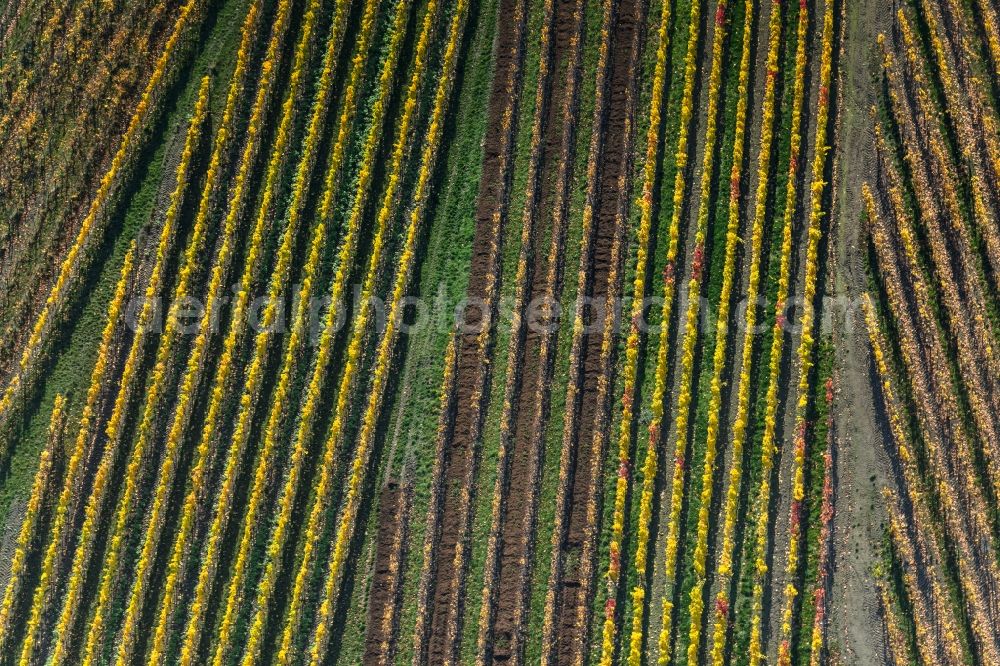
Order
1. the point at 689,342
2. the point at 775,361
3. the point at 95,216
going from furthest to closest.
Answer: the point at 95,216 < the point at 689,342 < the point at 775,361

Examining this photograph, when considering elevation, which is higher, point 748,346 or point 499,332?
point 748,346

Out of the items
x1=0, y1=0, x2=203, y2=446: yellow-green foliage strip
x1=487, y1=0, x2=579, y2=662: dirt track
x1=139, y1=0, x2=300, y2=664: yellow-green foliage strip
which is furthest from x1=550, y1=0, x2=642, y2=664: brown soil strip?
x1=0, y1=0, x2=203, y2=446: yellow-green foliage strip

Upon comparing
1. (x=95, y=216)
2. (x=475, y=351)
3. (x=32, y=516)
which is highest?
(x=95, y=216)

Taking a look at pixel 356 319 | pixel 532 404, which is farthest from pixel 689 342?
pixel 356 319

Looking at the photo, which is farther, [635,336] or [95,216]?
[95,216]

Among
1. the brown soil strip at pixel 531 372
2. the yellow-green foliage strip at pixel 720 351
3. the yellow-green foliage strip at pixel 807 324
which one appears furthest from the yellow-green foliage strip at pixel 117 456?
the yellow-green foliage strip at pixel 807 324

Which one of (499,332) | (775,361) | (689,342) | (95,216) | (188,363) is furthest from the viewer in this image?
(95,216)

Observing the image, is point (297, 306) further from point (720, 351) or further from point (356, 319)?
point (720, 351)

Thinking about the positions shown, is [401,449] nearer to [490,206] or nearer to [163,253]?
[490,206]
